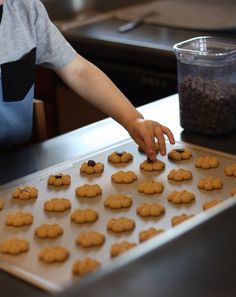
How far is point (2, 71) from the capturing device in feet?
4.80

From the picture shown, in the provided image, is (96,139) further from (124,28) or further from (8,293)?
(124,28)

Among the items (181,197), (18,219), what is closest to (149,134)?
(181,197)

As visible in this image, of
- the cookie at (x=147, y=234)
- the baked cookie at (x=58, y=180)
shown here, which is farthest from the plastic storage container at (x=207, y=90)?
the cookie at (x=147, y=234)

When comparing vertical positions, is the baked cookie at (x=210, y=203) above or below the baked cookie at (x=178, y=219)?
below

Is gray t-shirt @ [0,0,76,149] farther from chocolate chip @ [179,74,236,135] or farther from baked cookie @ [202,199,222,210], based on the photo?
baked cookie @ [202,199,222,210]

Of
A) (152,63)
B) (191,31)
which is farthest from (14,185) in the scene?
(191,31)

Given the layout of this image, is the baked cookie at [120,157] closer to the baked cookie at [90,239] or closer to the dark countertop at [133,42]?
the baked cookie at [90,239]

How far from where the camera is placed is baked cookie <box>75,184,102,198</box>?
116 cm

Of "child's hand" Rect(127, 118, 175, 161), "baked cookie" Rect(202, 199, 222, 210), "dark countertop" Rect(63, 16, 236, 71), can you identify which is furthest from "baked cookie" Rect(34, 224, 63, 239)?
"dark countertop" Rect(63, 16, 236, 71)

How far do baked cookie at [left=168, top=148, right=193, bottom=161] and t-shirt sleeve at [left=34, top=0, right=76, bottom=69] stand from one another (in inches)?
13.2

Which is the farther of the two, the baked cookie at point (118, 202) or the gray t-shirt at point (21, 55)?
the gray t-shirt at point (21, 55)

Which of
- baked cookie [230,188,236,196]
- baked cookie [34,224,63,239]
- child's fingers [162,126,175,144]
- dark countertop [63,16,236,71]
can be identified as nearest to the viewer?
baked cookie [34,224,63,239]

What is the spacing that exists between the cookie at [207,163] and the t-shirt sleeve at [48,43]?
393mm

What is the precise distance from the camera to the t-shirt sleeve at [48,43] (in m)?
1.50
